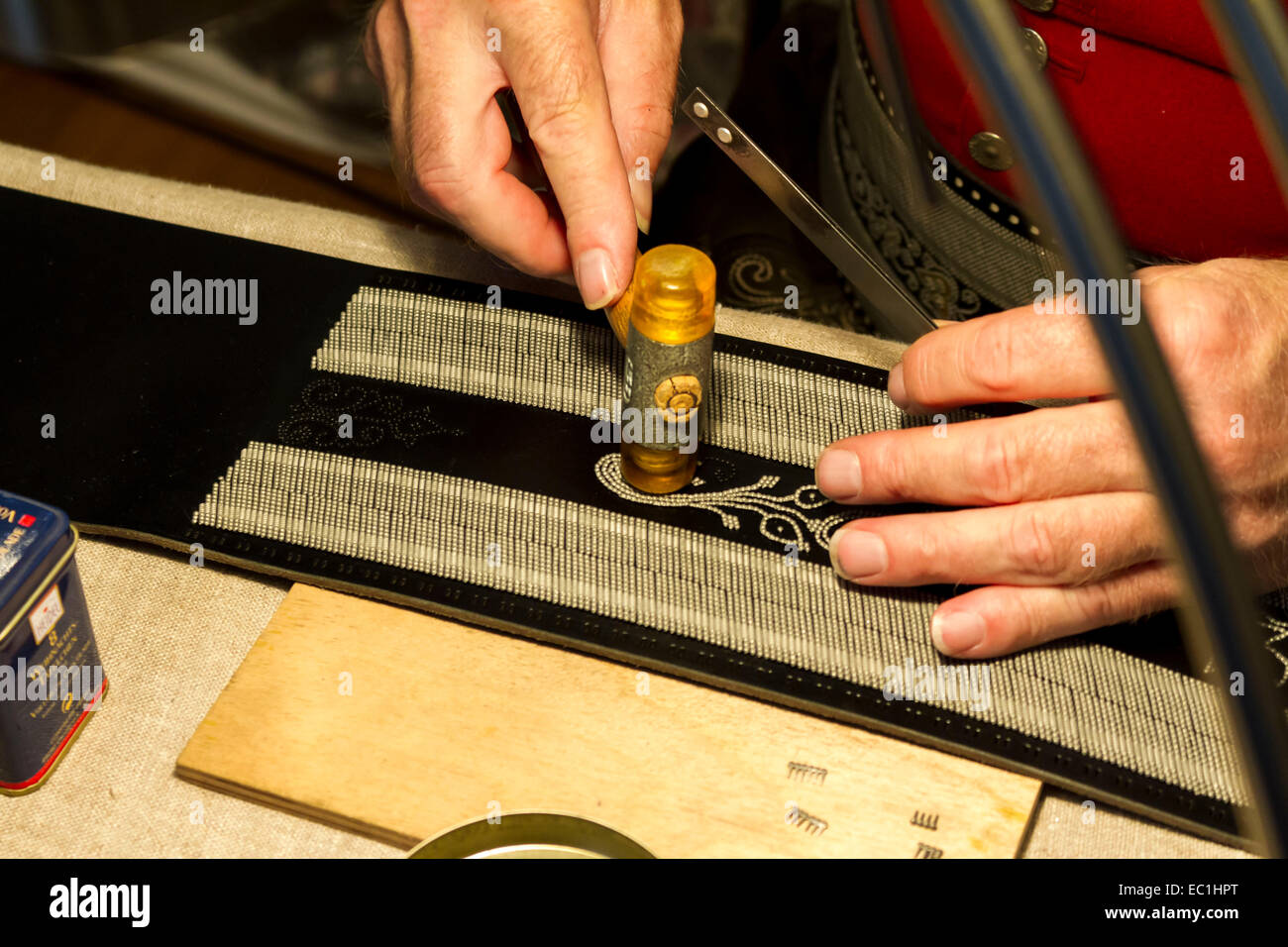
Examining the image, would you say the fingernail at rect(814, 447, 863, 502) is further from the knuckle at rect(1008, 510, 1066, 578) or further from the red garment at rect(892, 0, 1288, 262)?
the red garment at rect(892, 0, 1288, 262)

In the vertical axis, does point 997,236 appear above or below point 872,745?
above

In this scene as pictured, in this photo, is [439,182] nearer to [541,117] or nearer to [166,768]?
[541,117]

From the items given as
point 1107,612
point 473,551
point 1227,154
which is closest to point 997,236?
point 1227,154

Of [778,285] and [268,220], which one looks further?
[778,285]

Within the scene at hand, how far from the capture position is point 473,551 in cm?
62

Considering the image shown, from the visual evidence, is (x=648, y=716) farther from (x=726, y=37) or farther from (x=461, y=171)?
(x=726, y=37)

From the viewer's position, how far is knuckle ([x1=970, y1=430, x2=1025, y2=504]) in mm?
597

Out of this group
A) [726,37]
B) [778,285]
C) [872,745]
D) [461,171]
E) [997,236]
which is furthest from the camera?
[726,37]

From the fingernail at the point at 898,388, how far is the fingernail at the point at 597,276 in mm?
165

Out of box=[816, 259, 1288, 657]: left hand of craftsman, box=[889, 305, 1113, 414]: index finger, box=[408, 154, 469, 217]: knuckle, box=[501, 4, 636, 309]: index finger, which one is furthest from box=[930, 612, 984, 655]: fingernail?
box=[408, 154, 469, 217]: knuckle

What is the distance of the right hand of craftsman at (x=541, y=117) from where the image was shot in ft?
2.10

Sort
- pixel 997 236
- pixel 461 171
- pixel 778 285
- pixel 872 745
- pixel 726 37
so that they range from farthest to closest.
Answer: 1. pixel 726 37
2. pixel 778 285
3. pixel 997 236
4. pixel 461 171
5. pixel 872 745

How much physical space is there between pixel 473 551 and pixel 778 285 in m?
0.46

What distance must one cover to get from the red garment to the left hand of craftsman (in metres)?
0.11
